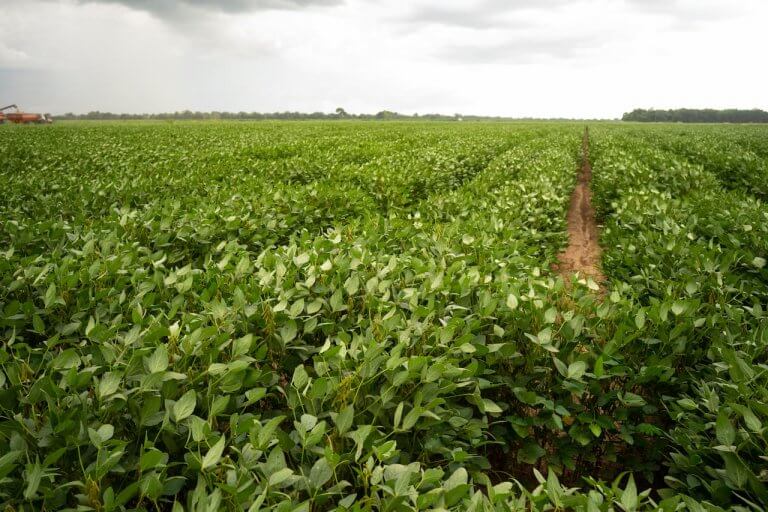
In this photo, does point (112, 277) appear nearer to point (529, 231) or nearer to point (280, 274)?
point (280, 274)

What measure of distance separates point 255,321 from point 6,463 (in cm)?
112

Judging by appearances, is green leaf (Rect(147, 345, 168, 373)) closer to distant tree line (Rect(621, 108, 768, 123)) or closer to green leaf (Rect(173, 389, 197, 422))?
green leaf (Rect(173, 389, 197, 422))

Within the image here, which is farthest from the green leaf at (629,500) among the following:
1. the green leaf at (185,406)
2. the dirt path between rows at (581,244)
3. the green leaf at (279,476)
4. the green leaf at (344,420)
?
the dirt path between rows at (581,244)

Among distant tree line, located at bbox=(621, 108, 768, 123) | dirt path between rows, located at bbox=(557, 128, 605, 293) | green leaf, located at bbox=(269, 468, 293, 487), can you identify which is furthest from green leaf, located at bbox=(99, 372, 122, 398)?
distant tree line, located at bbox=(621, 108, 768, 123)

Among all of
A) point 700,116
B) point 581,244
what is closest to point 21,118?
point 581,244

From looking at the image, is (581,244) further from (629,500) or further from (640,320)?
(629,500)

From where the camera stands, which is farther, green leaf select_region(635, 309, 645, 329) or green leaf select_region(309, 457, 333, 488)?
green leaf select_region(635, 309, 645, 329)

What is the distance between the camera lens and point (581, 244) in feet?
25.5

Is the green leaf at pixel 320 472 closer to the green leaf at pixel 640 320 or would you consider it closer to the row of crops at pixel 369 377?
the row of crops at pixel 369 377

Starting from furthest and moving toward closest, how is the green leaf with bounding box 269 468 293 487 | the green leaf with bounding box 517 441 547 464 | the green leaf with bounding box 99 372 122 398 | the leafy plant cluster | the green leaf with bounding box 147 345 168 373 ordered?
the green leaf with bounding box 517 441 547 464
the leafy plant cluster
the green leaf with bounding box 147 345 168 373
the green leaf with bounding box 99 372 122 398
the green leaf with bounding box 269 468 293 487

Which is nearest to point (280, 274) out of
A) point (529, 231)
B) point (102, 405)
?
point (102, 405)

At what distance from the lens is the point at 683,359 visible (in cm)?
248

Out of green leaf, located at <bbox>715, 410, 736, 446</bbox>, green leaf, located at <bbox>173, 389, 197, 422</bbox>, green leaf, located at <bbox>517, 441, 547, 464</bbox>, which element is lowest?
green leaf, located at <bbox>517, 441, 547, 464</bbox>

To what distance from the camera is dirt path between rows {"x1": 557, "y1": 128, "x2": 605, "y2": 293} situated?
20.6 ft
